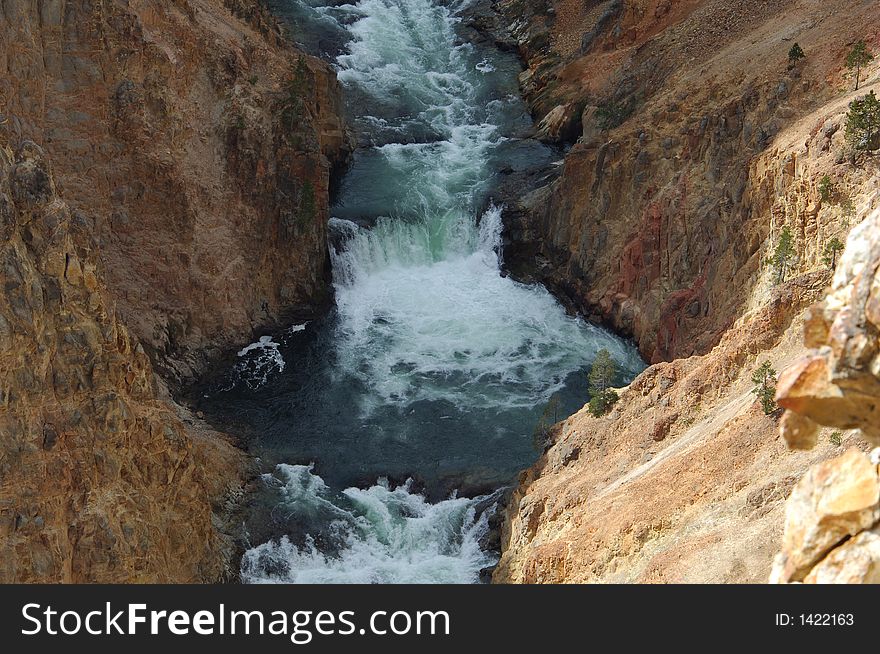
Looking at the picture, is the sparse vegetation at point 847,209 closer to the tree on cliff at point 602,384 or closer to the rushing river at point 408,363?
the tree on cliff at point 602,384

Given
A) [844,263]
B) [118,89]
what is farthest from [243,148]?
[844,263]

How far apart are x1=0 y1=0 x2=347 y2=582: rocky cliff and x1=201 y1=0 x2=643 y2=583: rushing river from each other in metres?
2.18

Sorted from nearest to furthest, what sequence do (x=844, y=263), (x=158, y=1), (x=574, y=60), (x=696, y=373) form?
(x=844, y=263), (x=696, y=373), (x=158, y=1), (x=574, y=60)

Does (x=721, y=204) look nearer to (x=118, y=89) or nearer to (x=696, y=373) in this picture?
(x=696, y=373)

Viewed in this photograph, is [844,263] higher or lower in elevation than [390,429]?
lower

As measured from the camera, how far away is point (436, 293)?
5822 cm

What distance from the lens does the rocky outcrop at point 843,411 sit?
14.9m

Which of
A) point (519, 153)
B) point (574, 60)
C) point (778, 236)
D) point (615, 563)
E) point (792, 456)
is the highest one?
point (574, 60)

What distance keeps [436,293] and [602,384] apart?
42.7 feet

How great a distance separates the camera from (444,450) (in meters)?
46.5

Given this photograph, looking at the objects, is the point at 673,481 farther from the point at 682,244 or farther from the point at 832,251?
the point at 682,244

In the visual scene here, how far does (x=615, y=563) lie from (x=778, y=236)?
19.8 m

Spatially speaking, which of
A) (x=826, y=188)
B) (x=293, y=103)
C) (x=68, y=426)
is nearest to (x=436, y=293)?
(x=293, y=103)

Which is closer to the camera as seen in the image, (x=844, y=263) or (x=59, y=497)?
(x=844, y=263)
